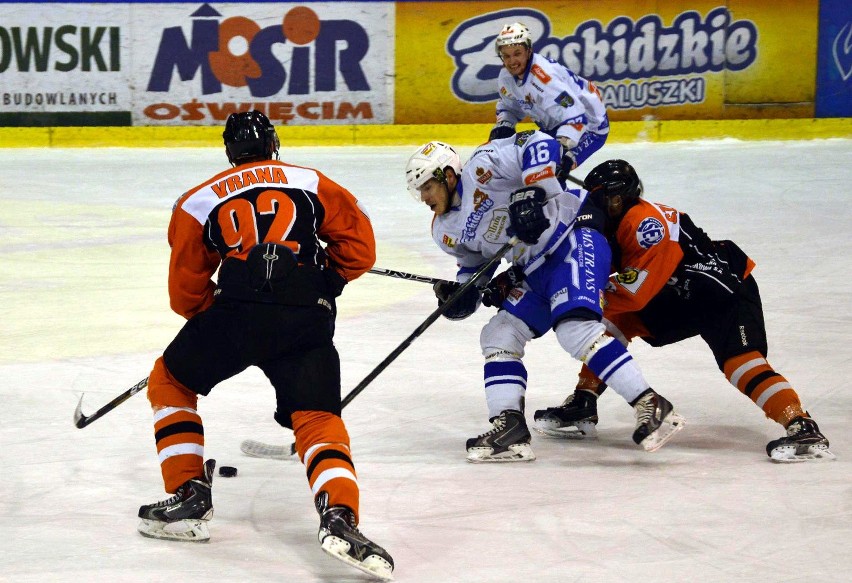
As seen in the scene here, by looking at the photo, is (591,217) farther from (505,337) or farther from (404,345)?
(404,345)

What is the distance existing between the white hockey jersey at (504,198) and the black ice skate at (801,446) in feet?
2.82

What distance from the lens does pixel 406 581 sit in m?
2.75

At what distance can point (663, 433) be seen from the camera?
3.58m

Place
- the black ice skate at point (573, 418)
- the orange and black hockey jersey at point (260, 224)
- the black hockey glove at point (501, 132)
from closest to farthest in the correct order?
1. the orange and black hockey jersey at point (260, 224)
2. the black ice skate at point (573, 418)
3. the black hockey glove at point (501, 132)

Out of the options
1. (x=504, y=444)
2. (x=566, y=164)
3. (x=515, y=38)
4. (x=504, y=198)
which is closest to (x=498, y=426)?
(x=504, y=444)

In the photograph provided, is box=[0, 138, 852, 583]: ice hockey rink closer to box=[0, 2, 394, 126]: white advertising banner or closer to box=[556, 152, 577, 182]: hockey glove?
box=[556, 152, 577, 182]: hockey glove

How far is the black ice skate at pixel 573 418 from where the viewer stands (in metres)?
3.98

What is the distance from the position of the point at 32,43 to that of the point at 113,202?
2.48 metres

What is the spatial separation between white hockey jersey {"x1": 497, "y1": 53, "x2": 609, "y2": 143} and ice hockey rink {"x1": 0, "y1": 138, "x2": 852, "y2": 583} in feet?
2.94

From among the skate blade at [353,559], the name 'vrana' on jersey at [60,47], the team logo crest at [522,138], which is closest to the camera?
the skate blade at [353,559]

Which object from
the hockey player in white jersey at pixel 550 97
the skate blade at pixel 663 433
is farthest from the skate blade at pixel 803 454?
the hockey player in white jersey at pixel 550 97

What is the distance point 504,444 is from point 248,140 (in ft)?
3.89

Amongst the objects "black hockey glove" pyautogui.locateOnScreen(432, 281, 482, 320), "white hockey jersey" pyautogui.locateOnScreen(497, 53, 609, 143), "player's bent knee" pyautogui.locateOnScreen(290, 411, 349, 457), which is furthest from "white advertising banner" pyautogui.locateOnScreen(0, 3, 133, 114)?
"player's bent knee" pyautogui.locateOnScreen(290, 411, 349, 457)

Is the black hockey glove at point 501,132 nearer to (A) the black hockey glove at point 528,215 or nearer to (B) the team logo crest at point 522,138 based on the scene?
(B) the team logo crest at point 522,138
